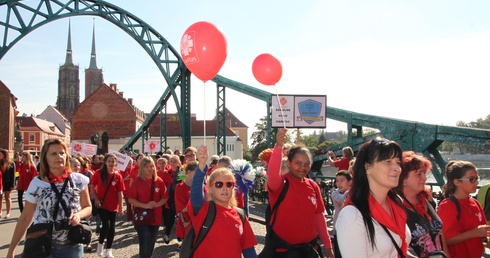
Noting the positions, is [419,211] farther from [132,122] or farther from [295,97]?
[132,122]

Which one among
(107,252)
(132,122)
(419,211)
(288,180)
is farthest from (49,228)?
(132,122)

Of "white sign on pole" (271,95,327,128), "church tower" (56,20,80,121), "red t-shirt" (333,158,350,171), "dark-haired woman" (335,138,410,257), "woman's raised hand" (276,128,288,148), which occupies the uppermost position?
"church tower" (56,20,80,121)

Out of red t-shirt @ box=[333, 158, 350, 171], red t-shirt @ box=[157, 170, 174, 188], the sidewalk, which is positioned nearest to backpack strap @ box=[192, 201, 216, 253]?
the sidewalk

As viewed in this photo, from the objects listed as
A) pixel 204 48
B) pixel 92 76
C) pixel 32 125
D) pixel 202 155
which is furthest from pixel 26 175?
pixel 92 76

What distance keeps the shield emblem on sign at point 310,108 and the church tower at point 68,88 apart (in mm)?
129152

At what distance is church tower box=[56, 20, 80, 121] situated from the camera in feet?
444

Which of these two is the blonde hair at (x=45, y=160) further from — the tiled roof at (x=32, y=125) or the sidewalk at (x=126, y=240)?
the tiled roof at (x=32, y=125)

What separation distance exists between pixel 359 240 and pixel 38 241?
272cm

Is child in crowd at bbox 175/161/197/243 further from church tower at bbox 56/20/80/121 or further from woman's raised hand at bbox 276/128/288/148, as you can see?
church tower at bbox 56/20/80/121

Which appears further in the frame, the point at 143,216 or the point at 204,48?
the point at 143,216

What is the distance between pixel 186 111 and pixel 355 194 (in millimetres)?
14230

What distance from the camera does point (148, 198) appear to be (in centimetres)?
676

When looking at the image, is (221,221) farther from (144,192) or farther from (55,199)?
(144,192)

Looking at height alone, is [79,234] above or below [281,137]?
below
